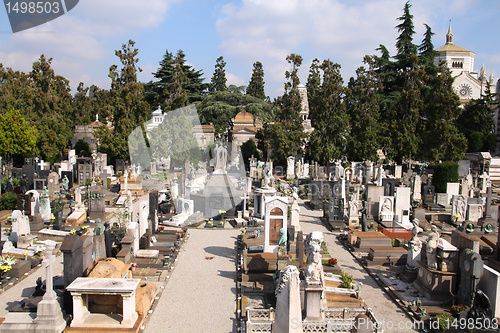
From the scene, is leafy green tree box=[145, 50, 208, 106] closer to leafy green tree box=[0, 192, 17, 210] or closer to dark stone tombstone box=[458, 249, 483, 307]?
leafy green tree box=[0, 192, 17, 210]

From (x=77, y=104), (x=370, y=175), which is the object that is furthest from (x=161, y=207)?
(x=77, y=104)


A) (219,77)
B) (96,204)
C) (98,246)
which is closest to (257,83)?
(219,77)

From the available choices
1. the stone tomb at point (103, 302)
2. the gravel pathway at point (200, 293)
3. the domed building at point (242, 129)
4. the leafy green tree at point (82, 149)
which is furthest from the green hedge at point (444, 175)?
the leafy green tree at point (82, 149)

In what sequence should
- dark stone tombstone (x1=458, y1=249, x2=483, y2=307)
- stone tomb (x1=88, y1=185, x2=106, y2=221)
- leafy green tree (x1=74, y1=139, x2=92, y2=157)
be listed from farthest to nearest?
1. leafy green tree (x1=74, y1=139, x2=92, y2=157)
2. stone tomb (x1=88, y1=185, x2=106, y2=221)
3. dark stone tombstone (x1=458, y1=249, x2=483, y2=307)

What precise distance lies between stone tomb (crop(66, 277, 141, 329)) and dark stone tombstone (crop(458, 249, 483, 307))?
291 inches

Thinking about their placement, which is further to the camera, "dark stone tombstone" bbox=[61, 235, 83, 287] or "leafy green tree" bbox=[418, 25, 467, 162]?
"leafy green tree" bbox=[418, 25, 467, 162]

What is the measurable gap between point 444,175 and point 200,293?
18.6 meters

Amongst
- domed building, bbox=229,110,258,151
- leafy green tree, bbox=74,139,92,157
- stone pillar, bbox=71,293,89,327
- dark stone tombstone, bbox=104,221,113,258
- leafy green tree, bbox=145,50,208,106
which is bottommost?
stone pillar, bbox=71,293,89,327

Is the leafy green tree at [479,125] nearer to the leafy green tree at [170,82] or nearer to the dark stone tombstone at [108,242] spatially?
the leafy green tree at [170,82]

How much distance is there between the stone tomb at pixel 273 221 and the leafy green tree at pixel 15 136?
2461 cm

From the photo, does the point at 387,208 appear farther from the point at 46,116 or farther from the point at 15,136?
the point at 46,116

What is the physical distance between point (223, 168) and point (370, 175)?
10982mm

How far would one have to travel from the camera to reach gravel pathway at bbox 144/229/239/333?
8500 millimetres

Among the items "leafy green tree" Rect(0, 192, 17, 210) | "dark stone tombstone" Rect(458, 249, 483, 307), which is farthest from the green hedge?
"leafy green tree" Rect(0, 192, 17, 210)
